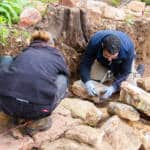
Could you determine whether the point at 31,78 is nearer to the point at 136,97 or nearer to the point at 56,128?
Answer: the point at 56,128

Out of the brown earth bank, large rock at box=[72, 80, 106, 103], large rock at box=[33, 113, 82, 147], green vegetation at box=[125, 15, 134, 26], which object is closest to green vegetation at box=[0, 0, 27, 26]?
the brown earth bank

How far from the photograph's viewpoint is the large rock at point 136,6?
554 centimetres

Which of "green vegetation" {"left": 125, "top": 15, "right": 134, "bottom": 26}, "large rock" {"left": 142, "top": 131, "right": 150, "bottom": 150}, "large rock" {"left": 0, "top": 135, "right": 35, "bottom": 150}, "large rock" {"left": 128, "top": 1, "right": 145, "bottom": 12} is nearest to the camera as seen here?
"large rock" {"left": 0, "top": 135, "right": 35, "bottom": 150}

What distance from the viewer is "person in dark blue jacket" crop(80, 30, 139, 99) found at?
4211 mm

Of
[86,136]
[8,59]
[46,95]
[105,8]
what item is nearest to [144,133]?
[86,136]

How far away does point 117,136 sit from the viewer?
384cm

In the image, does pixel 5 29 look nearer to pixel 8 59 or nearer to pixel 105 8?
pixel 8 59

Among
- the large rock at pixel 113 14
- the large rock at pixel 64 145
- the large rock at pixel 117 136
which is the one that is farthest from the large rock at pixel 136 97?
the large rock at pixel 113 14

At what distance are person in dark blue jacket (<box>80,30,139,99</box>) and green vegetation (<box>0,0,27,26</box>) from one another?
2.95 ft

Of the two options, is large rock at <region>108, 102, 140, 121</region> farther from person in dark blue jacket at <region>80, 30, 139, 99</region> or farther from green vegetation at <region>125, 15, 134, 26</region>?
green vegetation at <region>125, 15, 134, 26</region>

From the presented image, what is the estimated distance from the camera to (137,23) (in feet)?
16.9

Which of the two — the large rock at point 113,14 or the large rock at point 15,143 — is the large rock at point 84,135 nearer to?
the large rock at point 15,143

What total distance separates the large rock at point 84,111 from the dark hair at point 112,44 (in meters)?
0.63

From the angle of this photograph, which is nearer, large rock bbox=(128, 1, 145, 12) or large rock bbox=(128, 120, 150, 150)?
large rock bbox=(128, 120, 150, 150)
